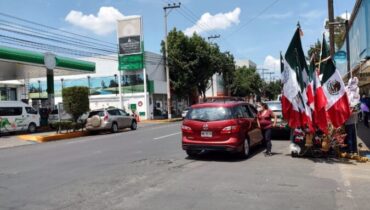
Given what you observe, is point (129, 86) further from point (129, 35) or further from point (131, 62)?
point (129, 35)

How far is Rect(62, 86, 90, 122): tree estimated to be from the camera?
86.2 ft

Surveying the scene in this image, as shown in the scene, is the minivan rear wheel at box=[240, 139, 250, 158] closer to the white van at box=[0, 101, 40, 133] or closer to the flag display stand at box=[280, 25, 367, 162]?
the flag display stand at box=[280, 25, 367, 162]

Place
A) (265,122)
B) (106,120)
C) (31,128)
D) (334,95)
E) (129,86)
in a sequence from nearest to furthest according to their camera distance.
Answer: (334,95) < (265,122) < (106,120) < (31,128) < (129,86)

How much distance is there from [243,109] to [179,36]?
3623 cm

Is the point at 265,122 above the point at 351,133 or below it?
above

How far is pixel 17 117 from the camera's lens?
28.0m

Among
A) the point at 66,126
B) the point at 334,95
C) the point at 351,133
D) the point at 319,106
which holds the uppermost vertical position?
the point at 334,95

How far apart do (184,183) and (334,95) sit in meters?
5.41

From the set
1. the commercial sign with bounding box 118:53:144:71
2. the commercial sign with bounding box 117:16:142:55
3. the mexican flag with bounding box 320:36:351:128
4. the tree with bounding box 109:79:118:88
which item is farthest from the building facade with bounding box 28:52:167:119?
the mexican flag with bounding box 320:36:351:128

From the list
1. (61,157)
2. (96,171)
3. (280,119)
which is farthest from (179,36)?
(96,171)

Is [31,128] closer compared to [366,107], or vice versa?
[366,107]

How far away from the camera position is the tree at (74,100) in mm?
26266

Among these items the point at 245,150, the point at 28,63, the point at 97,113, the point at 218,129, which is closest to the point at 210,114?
the point at 218,129

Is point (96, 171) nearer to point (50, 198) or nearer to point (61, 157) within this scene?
point (50, 198)
